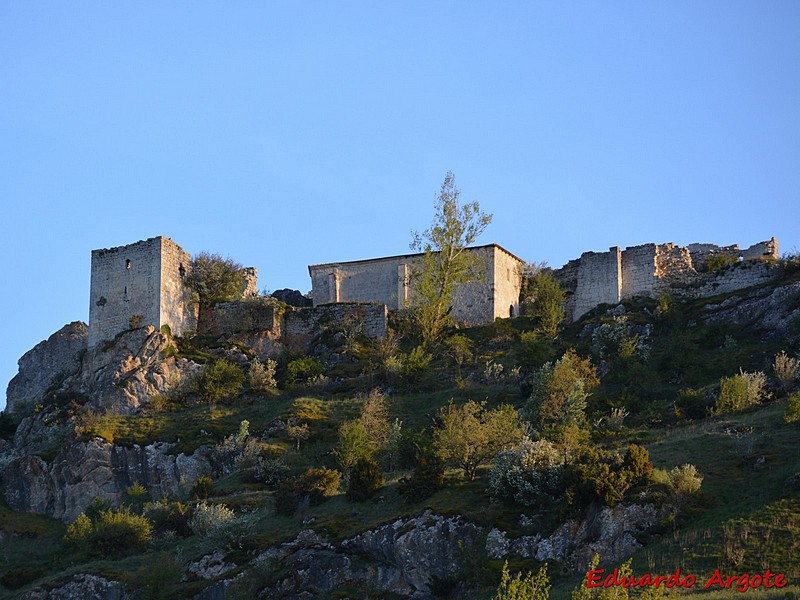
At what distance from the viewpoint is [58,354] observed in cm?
6378

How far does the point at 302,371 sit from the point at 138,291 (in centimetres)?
896

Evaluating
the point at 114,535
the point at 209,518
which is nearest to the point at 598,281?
the point at 209,518

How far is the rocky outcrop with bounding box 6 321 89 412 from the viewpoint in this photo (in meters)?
62.7

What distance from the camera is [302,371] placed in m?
55.9

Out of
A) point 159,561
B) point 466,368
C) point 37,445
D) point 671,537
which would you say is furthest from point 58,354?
point 671,537

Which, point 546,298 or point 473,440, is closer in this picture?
point 473,440

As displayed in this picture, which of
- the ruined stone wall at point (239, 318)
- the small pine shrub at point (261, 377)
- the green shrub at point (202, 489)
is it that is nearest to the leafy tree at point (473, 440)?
the green shrub at point (202, 489)

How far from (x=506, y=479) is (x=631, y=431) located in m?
7.53

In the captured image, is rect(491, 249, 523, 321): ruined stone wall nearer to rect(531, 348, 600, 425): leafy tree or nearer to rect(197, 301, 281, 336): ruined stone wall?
rect(197, 301, 281, 336): ruined stone wall

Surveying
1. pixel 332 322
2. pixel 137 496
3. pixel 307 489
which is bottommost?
pixel 137 496

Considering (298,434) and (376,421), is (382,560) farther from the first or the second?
(298,434)

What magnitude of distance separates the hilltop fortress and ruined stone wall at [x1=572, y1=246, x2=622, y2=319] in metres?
Result: 0.05

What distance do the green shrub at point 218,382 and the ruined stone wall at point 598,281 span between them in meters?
16.1

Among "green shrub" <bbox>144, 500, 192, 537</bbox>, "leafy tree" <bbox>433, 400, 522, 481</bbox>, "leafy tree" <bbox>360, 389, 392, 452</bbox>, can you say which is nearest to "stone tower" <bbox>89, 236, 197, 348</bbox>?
"leafy tree" <bbox>360, 389, 392, 452</bbox>
